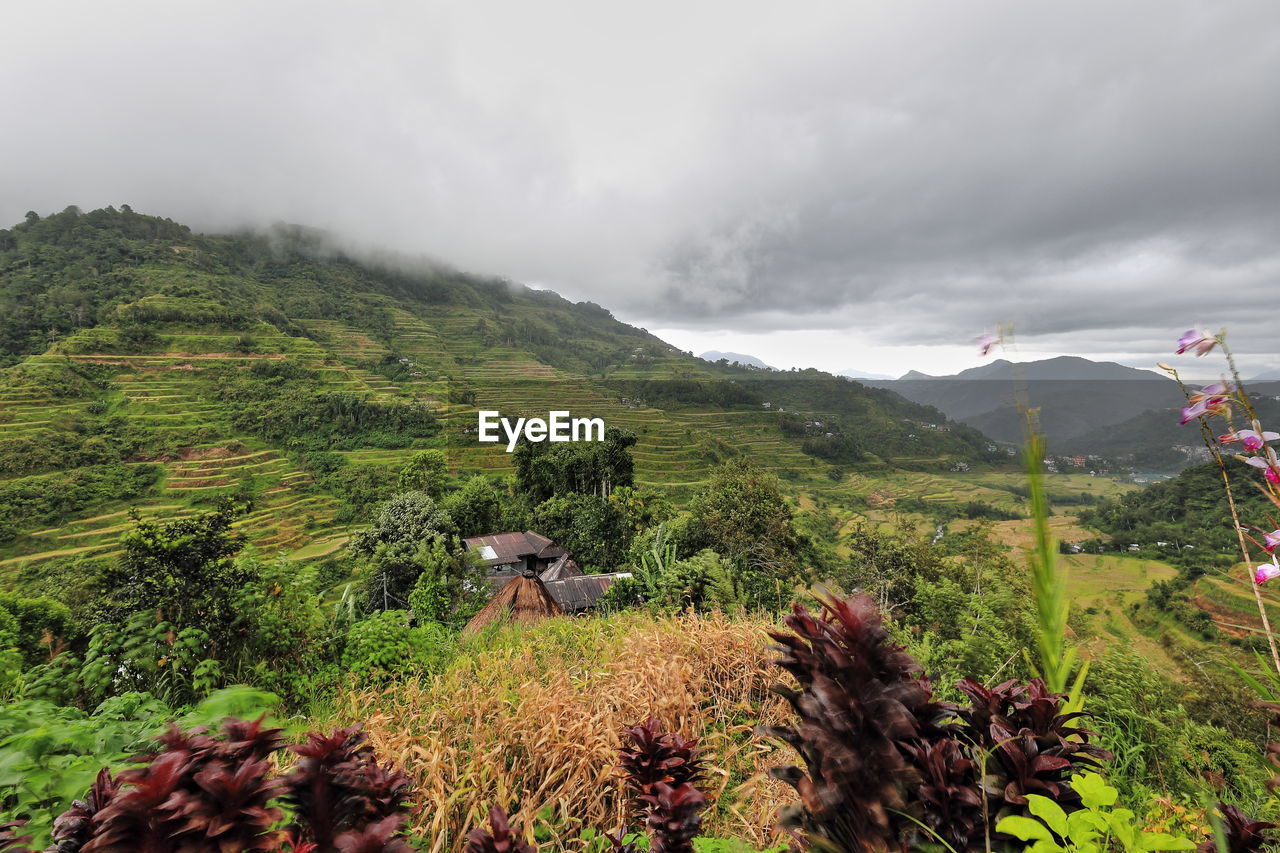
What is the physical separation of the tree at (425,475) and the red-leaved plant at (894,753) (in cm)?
3674

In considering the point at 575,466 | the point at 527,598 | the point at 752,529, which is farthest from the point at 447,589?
the point at 575,466

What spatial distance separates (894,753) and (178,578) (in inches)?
195

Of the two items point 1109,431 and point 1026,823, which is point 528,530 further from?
point 1109,431

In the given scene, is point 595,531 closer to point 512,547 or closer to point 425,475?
point 512,547

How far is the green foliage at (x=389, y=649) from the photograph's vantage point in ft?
13.0

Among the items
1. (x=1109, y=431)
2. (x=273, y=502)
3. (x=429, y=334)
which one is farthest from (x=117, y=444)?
(x=1109, y=431)

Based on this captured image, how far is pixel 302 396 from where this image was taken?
192 feet

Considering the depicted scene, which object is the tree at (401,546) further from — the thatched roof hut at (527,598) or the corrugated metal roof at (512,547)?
the thatched roof hut at (527,598)

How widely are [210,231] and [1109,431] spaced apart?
207522 millimetres

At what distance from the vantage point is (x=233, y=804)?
0.93 metres

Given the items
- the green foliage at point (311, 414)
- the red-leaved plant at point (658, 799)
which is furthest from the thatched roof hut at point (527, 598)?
the green foliage at point (311, 414)

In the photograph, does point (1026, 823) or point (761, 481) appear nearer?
point (1026, 823)

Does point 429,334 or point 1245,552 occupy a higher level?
point 429,334

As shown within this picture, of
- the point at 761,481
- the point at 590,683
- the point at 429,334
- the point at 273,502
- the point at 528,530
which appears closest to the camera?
the point at 590,683
